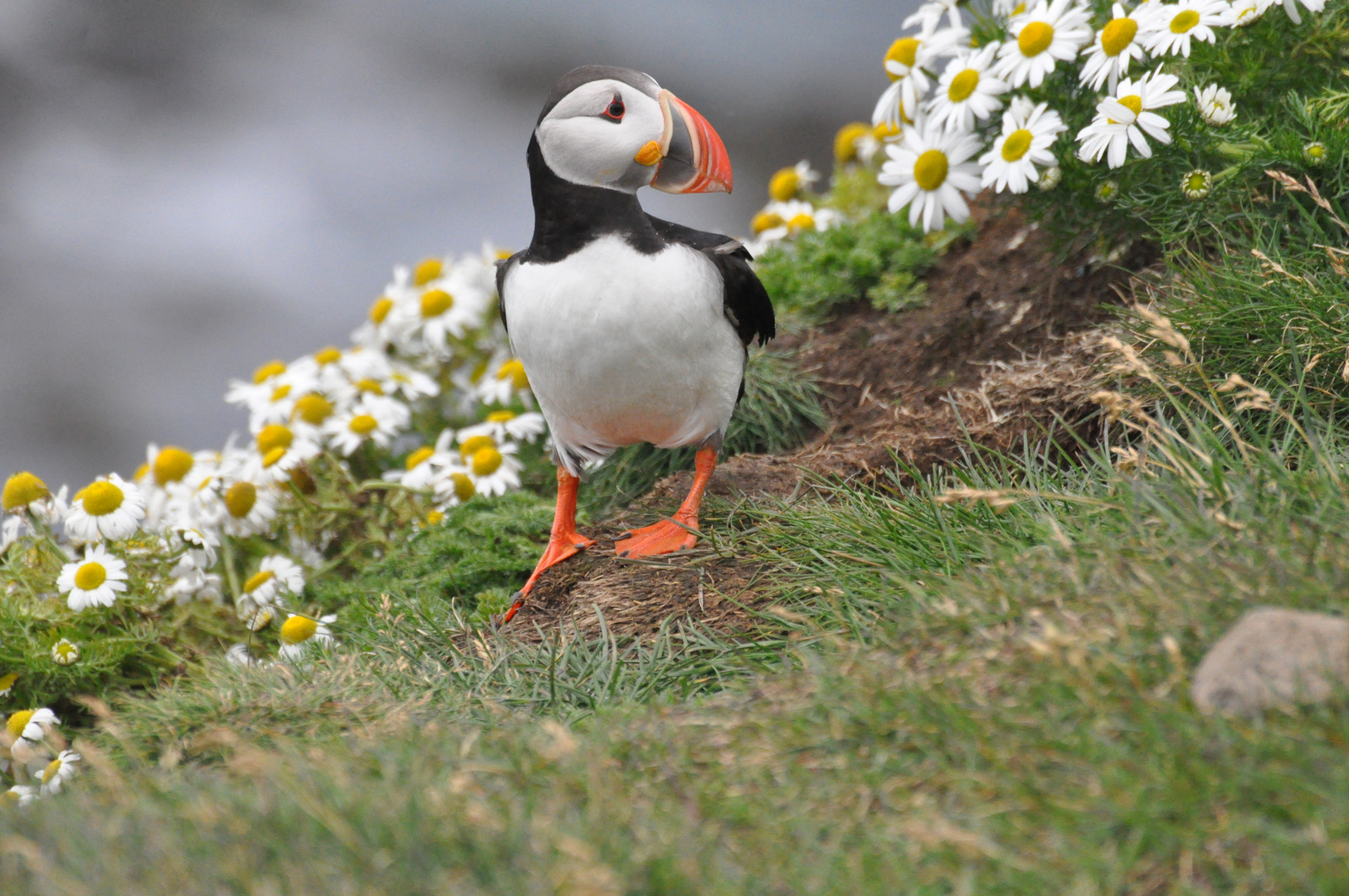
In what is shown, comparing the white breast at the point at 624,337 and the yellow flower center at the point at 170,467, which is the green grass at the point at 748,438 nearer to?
the white breast at the point at 624,337

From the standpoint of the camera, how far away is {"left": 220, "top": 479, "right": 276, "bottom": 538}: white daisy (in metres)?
4.37

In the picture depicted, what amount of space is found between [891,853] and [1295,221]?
313cm

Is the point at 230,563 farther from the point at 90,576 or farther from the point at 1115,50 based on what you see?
the point at 1115,50

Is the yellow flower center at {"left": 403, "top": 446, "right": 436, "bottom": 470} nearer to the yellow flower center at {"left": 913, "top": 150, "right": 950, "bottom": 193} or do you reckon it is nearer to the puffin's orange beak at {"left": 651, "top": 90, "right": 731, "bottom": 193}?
the puffin's orange beak at {"left": 651, "top": 90, "right": 731, "bottom": 193}

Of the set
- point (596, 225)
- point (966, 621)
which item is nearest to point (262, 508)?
point (596, 225)

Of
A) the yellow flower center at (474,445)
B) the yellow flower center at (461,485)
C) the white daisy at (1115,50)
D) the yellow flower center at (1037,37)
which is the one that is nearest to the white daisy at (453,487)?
the yellow flower center at (461,485)

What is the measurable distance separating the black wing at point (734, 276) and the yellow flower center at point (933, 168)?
1.05 metres

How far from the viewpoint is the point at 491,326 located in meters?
5.72

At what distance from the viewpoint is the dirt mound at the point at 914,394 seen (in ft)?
10.8

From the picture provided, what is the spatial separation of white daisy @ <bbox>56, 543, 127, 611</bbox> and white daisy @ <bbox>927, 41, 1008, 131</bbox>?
11.4 ft

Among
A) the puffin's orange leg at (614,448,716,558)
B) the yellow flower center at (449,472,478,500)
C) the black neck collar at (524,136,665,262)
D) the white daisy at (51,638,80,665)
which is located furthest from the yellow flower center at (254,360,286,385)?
the black neck collar at (524,136,665,262)

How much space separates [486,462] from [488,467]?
0.02m

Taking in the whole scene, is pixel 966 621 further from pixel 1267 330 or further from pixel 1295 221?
pixel 1295 221

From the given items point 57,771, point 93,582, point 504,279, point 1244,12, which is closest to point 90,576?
point 93,582
